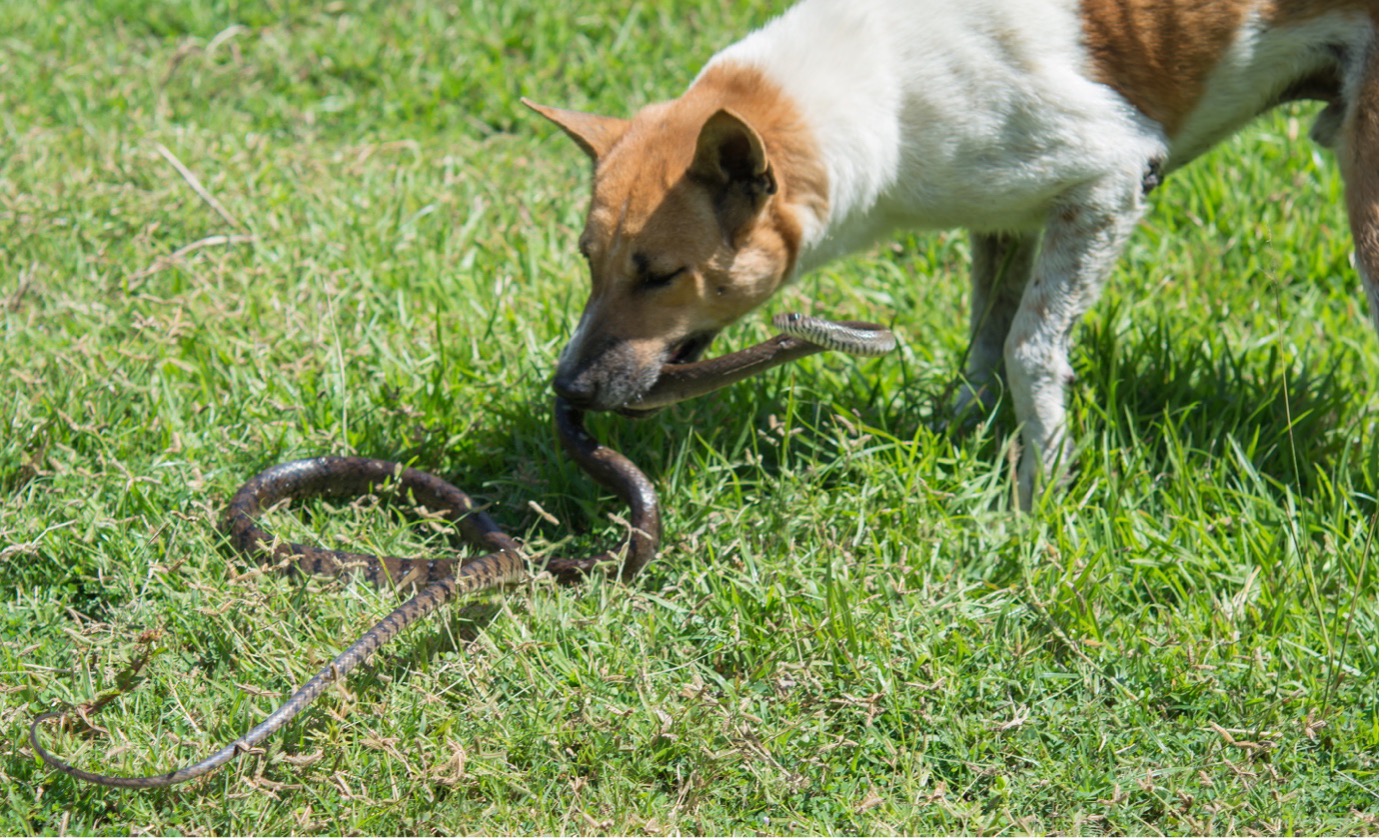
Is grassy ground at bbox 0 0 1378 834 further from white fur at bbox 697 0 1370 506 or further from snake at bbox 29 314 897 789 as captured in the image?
white fur at bbox 697 0 1370 506

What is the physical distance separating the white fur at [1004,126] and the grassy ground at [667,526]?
0.47 meters

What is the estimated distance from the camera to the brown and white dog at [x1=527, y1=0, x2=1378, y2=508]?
4.18 metres

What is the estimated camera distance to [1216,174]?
6391mm

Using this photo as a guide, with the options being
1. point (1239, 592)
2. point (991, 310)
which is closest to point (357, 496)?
point (991, 310)

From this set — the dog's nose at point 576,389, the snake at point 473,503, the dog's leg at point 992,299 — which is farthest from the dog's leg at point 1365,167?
the dog's nose at point 576,389

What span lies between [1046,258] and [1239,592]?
46.4 inches

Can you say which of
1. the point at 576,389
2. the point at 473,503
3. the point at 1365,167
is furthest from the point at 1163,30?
the point at 473,503

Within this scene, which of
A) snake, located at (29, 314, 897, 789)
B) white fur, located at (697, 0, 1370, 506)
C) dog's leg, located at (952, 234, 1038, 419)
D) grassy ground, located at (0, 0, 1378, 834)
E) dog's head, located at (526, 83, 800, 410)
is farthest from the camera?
dog's leg, located at (952, 234, 1038, 419)

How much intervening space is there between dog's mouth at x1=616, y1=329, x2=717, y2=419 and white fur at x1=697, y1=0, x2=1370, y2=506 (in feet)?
1.27

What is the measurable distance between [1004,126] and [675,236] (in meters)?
1.05

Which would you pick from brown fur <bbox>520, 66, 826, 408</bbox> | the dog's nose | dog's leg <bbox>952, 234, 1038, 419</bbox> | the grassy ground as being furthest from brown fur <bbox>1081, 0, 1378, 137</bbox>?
the dog's nose

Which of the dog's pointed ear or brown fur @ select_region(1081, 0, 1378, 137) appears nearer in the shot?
brown fur @ select_region(1081, 0, 1378, 137)

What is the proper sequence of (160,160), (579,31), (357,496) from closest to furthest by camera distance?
(357,496) < (160,160) < (579,31)

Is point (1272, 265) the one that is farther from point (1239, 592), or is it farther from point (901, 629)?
point (901, 629)
